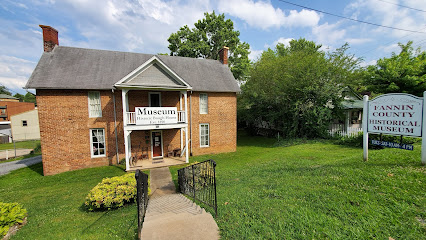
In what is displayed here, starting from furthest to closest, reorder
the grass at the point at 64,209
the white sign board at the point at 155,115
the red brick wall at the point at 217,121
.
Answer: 1. the red brick wall at the point at 217,121
2. the white sign board at the point at 155,115
3. the grass at the point at 64,209

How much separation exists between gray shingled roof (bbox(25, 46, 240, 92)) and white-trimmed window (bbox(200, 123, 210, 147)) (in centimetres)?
312

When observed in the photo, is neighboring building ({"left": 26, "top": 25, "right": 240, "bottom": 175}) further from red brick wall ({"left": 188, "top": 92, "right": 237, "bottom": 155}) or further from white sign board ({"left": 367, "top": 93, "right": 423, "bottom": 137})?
white sign board ({"left": 367, "top": 93, "right": 423, "bottom": 137})

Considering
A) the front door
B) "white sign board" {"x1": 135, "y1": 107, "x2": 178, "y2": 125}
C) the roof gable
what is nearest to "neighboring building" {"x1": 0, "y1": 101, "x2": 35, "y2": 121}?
the front door

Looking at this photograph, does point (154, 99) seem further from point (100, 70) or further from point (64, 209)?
point (64, 209)

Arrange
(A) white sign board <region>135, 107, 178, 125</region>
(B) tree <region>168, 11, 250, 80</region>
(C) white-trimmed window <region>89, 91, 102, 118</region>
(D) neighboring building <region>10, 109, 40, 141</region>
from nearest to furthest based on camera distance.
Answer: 1. (A) white sign board <region>135, 107, 178, 125</region>
2. (C) white-trimmed window <region>89, 91, 102, 118</region>
3. (B) tree <region>168, 11, 250, 80</region>
4. (D) neighboring building <region>10, 109, 40, 141</region>

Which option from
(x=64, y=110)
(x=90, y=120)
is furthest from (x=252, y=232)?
(x=64, y=110)

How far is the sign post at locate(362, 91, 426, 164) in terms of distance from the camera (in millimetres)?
5523

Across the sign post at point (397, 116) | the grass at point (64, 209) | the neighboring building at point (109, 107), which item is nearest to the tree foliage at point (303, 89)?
the neighboring building at point (109, 107)

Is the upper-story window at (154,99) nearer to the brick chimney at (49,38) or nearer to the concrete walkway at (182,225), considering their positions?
the brick chimney at (49,38)

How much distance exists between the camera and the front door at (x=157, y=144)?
13.7 meters

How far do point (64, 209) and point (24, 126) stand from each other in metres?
36.4

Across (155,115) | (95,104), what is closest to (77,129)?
(95,104)

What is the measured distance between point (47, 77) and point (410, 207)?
1754 centimetres

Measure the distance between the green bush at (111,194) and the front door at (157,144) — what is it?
21.7 feet
